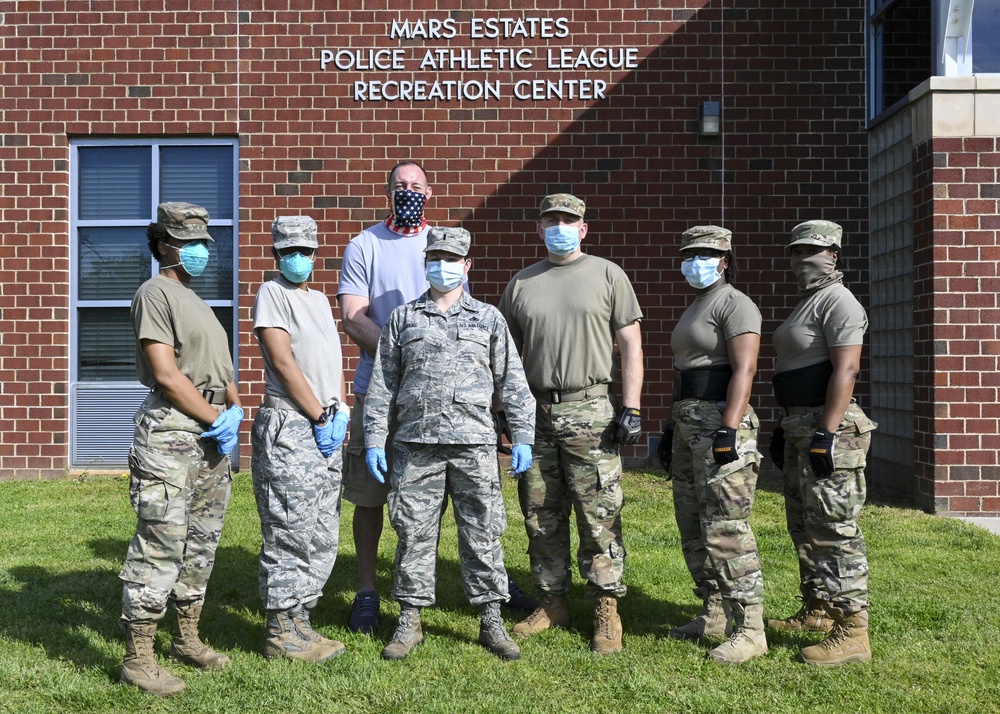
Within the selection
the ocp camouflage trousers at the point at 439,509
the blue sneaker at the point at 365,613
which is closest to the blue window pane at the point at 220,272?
the blue sneaker at the point at 365,613

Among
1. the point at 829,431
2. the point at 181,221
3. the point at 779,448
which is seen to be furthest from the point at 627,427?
the point at 181,221

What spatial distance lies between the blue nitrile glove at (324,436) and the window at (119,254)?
18.1 ft

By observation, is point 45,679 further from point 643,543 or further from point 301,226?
point 643,543

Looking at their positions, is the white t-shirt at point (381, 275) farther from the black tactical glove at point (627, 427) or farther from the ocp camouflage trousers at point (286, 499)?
the black tactical glove at point (627, 427)

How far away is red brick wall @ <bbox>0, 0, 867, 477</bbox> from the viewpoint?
9.44 metres

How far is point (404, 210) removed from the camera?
17.2ft

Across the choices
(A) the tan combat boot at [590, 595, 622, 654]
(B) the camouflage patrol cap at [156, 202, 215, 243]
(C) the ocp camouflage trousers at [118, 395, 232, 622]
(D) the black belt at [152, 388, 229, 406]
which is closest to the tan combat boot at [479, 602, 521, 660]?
(A) the tan combat boot at [590, 595, 622, 654]

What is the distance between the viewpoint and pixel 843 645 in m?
4.37

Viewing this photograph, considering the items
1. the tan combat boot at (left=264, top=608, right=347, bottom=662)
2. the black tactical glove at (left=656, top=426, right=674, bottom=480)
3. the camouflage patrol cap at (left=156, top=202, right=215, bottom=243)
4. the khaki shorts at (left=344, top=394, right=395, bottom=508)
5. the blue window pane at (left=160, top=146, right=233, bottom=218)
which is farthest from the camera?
the blue window pane at (left=160, top=146, right=233, bottom=218)

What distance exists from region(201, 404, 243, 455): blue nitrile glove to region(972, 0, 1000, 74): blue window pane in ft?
22.8

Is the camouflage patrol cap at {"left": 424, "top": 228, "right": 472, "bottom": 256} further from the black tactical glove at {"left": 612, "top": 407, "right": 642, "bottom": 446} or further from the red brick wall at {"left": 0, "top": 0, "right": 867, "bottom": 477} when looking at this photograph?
the red brick wall at {"left": 0, "top": 0, "right": 867, "bottom": 477}

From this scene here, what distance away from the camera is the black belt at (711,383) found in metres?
4.63

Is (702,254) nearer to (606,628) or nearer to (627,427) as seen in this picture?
(627,427)

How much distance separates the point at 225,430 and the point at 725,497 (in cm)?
249
